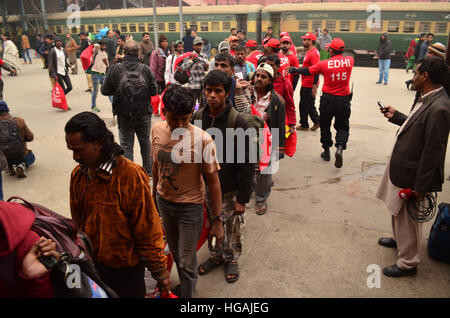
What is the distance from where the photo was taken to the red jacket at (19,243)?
115 cm

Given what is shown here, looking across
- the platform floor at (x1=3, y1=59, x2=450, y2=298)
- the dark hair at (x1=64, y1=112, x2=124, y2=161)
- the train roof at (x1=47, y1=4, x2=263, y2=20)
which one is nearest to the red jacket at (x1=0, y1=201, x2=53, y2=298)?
the dark hair at (x1=64, y1=112, x2=124, y2=161)

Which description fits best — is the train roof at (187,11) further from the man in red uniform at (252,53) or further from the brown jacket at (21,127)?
the brown jacket at (21,127)

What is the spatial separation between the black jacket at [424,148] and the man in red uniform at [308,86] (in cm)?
436

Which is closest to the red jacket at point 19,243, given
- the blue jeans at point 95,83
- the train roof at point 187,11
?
the blue jeans at point 95,83

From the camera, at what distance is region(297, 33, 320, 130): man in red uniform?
7.08 metres

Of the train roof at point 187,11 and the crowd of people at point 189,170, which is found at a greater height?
the train roof at point 187,11

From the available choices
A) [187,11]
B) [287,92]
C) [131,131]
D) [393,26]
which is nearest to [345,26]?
[393,26]

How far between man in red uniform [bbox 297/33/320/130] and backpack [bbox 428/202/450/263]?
4.38 metres

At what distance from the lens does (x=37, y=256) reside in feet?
4.04

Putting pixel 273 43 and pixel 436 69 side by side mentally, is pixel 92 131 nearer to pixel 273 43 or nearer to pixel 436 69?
pixel 436 69

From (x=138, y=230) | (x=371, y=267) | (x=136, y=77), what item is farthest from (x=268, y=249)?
(x=136, y=77)

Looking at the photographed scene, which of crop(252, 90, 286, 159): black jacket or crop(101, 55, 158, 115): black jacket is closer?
crop(252, 90, 286, 159): black jacket

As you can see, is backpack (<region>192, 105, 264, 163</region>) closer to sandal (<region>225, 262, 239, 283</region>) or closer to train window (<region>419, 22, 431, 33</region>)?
sandal (<region>225, 262, 239, 283</region>)

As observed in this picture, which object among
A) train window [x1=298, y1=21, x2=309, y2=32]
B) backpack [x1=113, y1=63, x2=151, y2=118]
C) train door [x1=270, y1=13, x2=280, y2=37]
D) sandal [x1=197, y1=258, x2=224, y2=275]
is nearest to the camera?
sandal [x1=197, y1=258, x2=224, y2=275]
